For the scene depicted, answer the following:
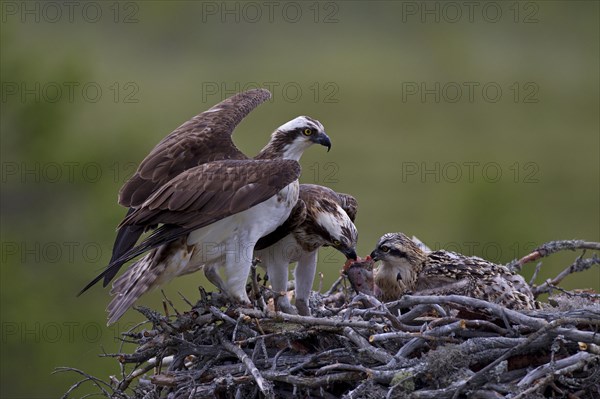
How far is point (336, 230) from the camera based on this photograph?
7.30m

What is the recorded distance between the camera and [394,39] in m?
39.8

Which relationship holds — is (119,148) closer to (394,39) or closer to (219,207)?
(219,207)

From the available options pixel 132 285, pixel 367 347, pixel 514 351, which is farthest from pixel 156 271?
pixel 514 351

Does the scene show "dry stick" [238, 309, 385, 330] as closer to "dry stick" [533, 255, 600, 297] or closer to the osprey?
the osprey

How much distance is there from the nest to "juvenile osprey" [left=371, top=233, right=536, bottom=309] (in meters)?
0.27

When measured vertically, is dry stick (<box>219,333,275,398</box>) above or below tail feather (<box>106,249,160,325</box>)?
below

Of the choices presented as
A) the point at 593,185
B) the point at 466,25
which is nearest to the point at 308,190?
the point at 593,185

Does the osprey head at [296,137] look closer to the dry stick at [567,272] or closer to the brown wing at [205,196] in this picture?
the brown wing at [205,196]

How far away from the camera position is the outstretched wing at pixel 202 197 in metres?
6.92

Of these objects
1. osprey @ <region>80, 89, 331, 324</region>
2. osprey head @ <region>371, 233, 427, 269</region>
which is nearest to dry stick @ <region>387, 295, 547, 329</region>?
osprey head @ <region>371, 233, 427, 269</region>

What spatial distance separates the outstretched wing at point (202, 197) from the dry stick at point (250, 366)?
0.67 meters

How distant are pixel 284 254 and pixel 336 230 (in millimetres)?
430

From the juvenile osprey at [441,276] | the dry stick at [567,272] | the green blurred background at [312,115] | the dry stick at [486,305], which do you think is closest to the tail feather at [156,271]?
the juvenile osprey at [441,276]

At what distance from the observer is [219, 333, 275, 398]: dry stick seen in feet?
20.4
